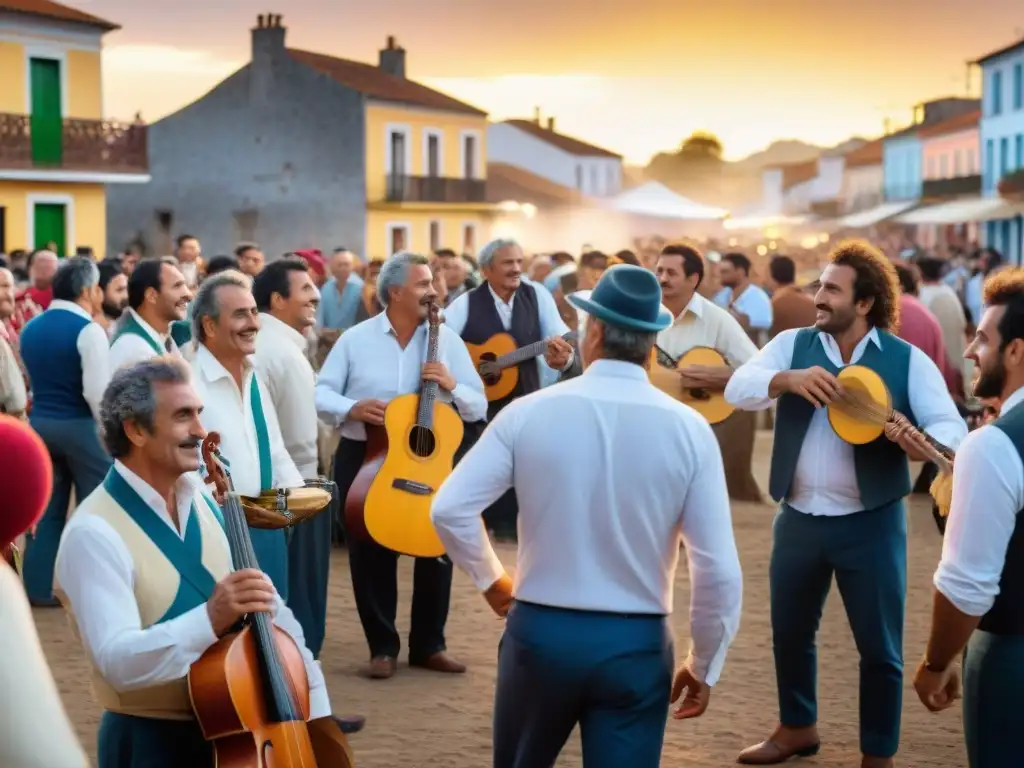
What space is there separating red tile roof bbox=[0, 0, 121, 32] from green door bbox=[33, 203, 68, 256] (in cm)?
368


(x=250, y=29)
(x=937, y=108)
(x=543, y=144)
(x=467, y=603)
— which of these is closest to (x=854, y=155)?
→ (x=937, y=108)

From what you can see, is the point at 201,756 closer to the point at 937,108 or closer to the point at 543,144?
the point at 543,144

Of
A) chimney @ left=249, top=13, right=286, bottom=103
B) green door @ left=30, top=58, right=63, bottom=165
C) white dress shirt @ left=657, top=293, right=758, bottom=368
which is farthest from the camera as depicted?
chimney @ left=249, top=13, right=286, bottom=103

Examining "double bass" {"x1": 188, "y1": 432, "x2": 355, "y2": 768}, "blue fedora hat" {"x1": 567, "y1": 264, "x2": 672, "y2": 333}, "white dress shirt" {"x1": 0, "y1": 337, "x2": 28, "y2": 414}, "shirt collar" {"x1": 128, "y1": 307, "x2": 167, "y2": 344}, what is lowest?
"double bass" {"x1": 188, "y1": 432, "x2": 355, "y2": 768}

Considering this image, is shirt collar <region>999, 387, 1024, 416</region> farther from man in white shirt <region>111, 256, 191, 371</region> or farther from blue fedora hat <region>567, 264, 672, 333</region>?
man in white shirt <region>111, 256, 191, 371</region>

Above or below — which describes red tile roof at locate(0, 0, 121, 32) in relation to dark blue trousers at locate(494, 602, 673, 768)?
above

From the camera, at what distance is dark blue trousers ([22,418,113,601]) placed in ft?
28.8

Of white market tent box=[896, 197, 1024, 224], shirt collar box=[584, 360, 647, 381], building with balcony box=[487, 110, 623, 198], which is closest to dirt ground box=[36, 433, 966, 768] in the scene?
shirt collar box=[584, 360, 647, 381]

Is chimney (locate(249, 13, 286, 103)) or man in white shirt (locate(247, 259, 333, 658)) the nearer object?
man in white shirt (locate(247, 259, 333, 658))

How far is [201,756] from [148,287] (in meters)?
3.74

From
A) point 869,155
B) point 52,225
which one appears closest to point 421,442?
point 52,225

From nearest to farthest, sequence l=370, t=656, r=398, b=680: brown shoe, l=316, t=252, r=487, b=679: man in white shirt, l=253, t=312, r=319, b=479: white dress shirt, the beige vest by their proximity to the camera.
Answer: the beige vest < l=253, t=312, r=319, b=479: white dress shirt < l=316, t=252, r=487, b=679: man in white shirt < l=370, t=656, r=398, b=680: brown shoe

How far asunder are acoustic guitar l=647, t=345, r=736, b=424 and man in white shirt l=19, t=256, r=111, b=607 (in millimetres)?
2800

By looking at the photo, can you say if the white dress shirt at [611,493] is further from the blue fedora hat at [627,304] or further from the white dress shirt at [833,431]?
the white dress shirt at [833,431]
